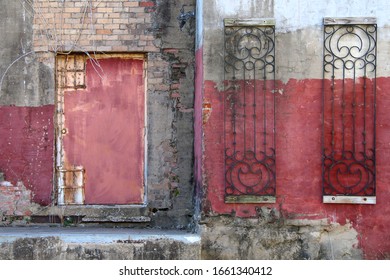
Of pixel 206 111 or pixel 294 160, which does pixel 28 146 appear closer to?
pixel 206 111

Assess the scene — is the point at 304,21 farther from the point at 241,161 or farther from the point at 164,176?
the point at 164,176

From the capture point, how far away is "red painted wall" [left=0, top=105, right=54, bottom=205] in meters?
8.20

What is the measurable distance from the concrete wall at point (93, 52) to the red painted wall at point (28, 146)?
0.01m

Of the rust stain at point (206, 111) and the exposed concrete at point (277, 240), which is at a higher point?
the rust stain at point (206, 111)

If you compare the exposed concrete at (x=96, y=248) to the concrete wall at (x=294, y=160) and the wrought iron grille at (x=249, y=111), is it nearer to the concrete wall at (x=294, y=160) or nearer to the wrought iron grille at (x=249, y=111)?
the concrete wall at (x=294, y=160)

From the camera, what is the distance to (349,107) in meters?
7.27

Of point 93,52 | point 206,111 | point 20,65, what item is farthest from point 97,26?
point 206,111

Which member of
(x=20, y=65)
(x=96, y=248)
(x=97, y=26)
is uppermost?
(x=97, y=26)

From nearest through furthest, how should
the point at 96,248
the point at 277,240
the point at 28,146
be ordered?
the point at 96,248, the point at 277,240, the point at 28,146

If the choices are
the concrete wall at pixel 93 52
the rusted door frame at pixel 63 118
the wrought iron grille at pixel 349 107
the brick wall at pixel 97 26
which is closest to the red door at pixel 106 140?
the rusted door frame at pixel 63 118

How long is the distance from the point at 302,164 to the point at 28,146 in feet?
11.3

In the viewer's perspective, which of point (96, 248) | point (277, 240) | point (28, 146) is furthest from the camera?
point (28, 146)

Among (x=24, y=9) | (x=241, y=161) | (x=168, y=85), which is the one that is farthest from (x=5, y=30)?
(x=241, y=161)

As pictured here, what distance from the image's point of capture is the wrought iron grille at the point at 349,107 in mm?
7223
